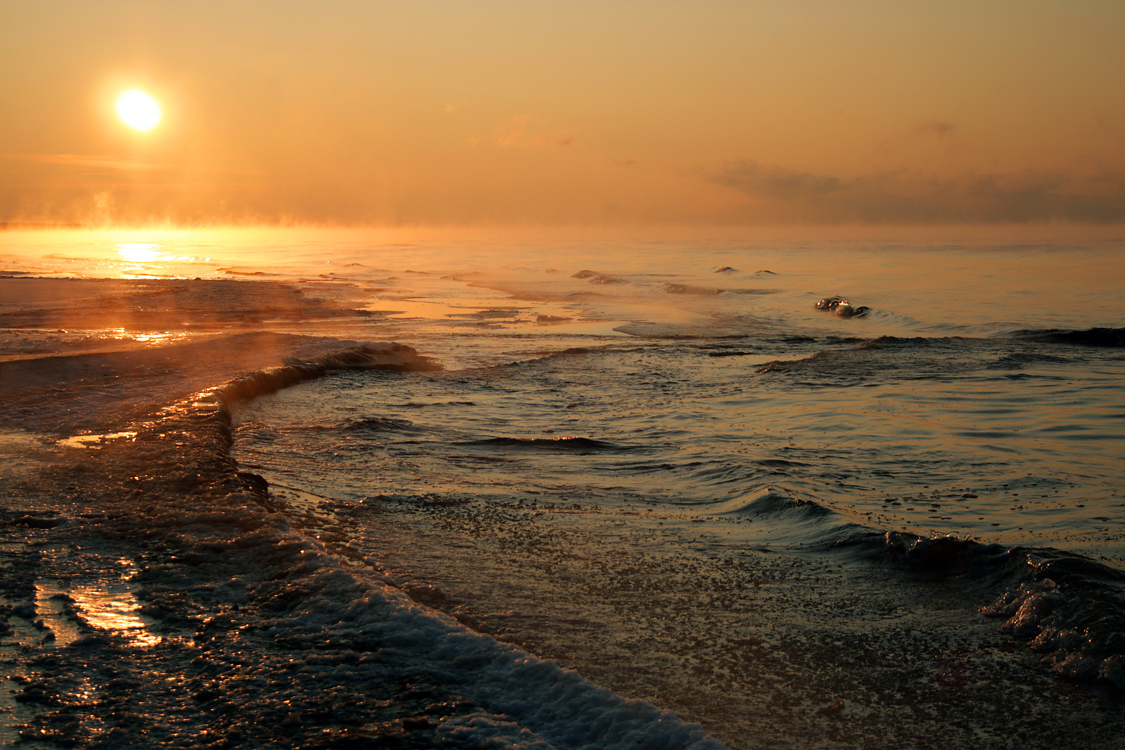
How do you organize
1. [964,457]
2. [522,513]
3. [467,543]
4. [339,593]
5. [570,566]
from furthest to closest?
[964,457] → [522,513] → [467,543] → [570,566] → [339,593]

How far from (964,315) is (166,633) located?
23.2m

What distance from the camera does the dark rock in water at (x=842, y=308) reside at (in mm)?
23938

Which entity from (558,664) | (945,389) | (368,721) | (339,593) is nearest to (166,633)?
(339,593)

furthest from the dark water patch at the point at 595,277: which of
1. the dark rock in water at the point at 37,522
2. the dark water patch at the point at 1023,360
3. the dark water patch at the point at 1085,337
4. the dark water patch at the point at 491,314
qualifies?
the dark rock in water at the point at 37,522

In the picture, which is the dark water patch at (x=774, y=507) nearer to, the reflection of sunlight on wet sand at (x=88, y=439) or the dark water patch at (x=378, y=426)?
the dark water patch at (x=378, y=426)

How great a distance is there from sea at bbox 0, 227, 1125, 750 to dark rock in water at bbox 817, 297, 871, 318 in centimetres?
1130

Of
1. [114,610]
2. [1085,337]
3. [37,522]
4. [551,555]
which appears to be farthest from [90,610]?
[1085,337]

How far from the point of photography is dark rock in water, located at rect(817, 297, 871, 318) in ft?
78.5

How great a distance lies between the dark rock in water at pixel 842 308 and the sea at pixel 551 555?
37.1 feet

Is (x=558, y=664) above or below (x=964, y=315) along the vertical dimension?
below

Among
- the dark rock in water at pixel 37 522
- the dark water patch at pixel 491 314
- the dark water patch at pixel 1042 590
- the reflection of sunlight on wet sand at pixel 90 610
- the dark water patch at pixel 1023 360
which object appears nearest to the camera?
the reflection of sunlight on wet sand at pixel 90 610

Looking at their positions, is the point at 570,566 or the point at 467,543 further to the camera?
the point at 467,543

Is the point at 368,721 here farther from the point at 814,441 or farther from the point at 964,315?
the point at 964,315

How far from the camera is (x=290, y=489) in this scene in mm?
6273
